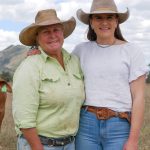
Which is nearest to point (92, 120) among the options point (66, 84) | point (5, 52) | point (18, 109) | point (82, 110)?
point (82, 110)

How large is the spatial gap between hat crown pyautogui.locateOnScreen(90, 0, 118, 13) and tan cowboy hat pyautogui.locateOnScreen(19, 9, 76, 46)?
25cm

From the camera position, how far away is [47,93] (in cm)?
411

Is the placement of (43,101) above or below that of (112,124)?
above

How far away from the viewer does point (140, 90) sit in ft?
14.2

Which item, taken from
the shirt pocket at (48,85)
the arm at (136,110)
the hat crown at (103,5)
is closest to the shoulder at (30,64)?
the shirt pocket at (48,85)

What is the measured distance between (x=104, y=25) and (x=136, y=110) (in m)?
0.80

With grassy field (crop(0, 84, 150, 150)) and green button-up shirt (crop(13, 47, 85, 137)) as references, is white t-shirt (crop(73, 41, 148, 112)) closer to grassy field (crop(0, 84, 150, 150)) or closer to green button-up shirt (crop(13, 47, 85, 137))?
green button-up shirt (crop(13, 47, 85, 137))

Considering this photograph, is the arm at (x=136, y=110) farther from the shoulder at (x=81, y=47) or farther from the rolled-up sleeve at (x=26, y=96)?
the rolled-up sleeve at (x=26, y=96)

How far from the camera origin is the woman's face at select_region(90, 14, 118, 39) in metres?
4.40

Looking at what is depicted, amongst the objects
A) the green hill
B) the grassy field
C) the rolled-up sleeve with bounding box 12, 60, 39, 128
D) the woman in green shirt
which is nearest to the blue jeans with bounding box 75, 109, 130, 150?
the woman in green shirt

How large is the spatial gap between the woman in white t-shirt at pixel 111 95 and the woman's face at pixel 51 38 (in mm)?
354

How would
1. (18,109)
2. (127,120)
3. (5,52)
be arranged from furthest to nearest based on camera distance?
(5,52)
(127,120)
(18,109)

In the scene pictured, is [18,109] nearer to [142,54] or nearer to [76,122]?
[76,122]

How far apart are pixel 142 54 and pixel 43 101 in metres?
0.99
